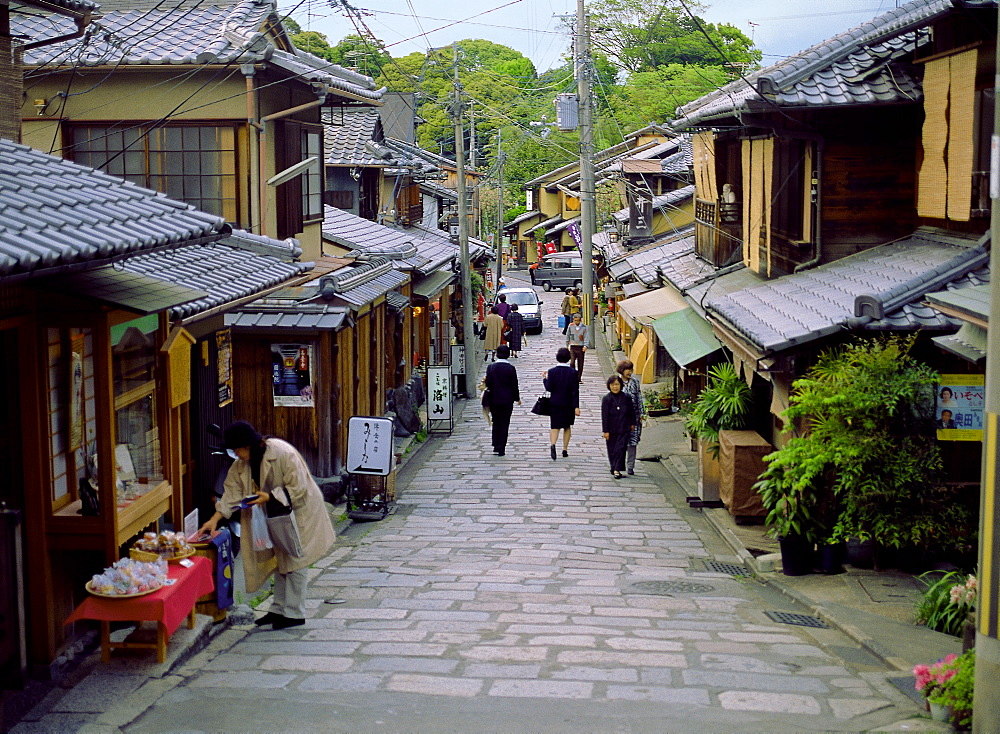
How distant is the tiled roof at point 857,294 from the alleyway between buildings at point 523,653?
115 inches

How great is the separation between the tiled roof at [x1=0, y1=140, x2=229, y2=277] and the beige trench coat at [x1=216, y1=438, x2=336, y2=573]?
76.4 inches

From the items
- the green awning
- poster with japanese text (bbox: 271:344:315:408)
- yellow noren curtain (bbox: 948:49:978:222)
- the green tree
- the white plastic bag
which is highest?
the green tree

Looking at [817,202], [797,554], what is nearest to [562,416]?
[817,202]

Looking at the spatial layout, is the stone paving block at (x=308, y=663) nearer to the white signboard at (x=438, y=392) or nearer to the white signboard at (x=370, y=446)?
the white signboard at (x=370, y=446)

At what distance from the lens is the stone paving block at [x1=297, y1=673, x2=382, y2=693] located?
280 inches

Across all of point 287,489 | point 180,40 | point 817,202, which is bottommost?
point 287,489

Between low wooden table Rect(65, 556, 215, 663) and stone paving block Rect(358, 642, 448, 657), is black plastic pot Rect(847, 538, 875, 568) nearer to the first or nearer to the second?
stone paving block Rect(358, 642, 448, 657)

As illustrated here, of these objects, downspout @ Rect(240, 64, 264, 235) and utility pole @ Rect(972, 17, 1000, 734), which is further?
downspout @ Rect(240, 64, 264, 235)

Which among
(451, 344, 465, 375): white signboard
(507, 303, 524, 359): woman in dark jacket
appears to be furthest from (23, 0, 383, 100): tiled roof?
(507, 303, 524, 359): woman in dark jacket

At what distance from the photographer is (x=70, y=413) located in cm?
783

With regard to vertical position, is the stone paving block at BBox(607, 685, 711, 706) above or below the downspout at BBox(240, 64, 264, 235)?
below

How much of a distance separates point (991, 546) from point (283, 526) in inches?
214

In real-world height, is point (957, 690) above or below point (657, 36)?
below

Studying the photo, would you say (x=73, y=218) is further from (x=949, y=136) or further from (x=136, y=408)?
(x=949, y=136)
